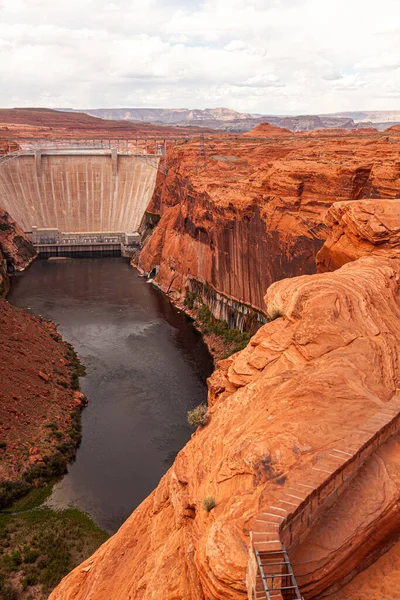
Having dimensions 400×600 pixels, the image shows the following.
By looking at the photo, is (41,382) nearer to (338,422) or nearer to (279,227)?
(279,227)

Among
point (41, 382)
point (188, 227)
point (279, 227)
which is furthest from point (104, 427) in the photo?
point (188, 227)

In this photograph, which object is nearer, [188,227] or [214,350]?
[214,350]

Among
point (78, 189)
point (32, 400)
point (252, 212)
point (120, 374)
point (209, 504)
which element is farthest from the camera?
point (78, 189)

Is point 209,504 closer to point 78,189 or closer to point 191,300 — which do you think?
point 191,300

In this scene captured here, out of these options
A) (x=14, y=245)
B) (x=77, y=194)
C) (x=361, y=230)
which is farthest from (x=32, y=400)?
(x=77, y=194)

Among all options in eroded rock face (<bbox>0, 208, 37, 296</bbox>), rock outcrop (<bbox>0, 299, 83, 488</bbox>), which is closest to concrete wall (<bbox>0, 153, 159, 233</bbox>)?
eroded rock face (<bbox>0, 208, 37, 296</bbox>)

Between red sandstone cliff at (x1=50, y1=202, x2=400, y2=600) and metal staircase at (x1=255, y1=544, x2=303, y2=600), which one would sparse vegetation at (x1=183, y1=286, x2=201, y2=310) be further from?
metal staircase at (x1=255, y1=544, x2=303, y2=600)
